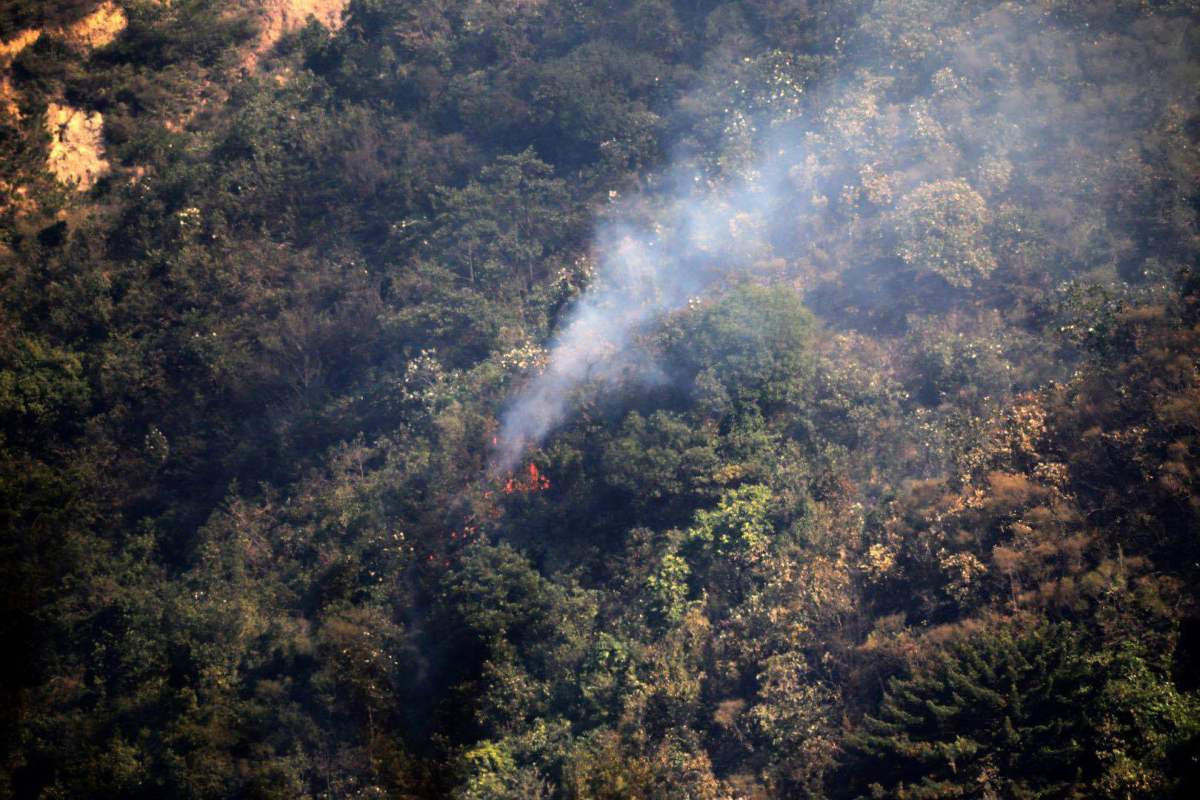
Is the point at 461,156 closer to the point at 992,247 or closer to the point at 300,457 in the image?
the point at 300,457

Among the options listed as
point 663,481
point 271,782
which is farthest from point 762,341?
point 271,782

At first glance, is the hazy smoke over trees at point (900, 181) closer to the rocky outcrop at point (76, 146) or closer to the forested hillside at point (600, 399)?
the forested hillside at point (600, 399)

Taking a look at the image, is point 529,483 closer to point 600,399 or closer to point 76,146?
point 600,399

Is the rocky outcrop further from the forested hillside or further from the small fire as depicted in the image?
the small fire

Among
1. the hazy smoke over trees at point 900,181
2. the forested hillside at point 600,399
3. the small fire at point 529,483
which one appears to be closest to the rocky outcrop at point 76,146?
the forested hillside at point 600,399

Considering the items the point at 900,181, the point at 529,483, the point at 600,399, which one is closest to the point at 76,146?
the point at 529,483
